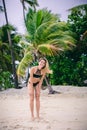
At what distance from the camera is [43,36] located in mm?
4750

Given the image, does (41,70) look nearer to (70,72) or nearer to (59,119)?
(59,119)

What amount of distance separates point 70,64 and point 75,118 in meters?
3.63

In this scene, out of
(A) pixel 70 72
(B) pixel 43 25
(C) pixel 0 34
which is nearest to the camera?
(B) pixel 43 25

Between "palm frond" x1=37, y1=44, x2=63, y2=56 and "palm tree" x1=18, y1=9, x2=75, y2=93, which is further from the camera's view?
"palm tree" x1=18, y1=9, x2=75, y2=93

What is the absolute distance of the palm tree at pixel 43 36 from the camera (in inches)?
185

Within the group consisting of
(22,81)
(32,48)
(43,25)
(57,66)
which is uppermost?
(43,25)

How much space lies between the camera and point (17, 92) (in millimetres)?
5234

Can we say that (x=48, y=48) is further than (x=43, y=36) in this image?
No

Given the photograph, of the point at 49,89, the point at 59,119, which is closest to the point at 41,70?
the point at 59,119

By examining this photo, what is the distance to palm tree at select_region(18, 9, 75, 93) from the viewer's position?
4703mm

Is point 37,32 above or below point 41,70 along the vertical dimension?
above

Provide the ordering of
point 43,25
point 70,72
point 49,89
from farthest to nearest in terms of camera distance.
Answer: point 70,72 → point 49,89 → point 43,25

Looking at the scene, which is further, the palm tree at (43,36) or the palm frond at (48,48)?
the palm tree at (43,36)

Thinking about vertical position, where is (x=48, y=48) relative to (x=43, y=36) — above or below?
below
